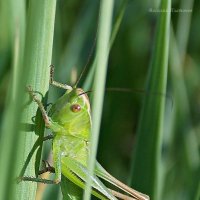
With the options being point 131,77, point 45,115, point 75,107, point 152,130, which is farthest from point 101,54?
point 131,77

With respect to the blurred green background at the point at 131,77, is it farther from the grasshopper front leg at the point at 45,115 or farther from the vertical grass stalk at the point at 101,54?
the vertical grass stalk at the point at 101,54

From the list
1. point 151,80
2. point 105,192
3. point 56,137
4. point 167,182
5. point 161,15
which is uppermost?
point 161,15

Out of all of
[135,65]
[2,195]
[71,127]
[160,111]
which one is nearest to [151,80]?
[160,111]

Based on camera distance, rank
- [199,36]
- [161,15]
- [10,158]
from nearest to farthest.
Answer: [10,158] < [161,15] < [199,36]

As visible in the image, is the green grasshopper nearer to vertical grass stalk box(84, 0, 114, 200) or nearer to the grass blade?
the grass blade

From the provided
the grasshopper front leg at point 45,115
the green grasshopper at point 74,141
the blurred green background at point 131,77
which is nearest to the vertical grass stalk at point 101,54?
the grasshopper front leg at point 45,115

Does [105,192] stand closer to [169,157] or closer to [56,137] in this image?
[56,137]

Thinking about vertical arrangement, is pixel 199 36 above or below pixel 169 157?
above
